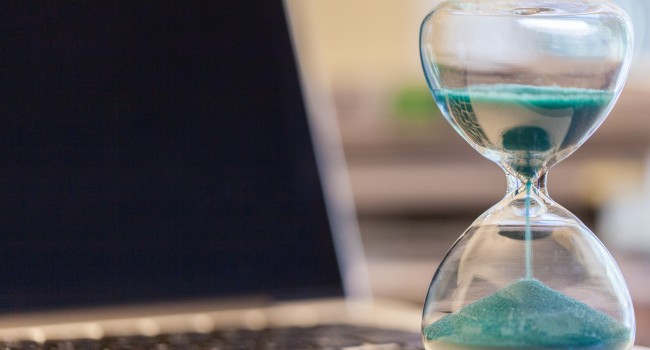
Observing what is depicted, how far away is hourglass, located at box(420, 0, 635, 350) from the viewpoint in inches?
18.6

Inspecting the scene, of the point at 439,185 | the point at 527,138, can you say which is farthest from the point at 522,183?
the point at 439,185

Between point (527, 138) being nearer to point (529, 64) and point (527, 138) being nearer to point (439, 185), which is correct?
point (529, 64)

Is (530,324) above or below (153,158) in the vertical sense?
below

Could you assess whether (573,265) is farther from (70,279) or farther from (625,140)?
(625,140)

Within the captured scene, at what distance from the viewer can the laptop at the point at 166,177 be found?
81cm

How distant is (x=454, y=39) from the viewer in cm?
48

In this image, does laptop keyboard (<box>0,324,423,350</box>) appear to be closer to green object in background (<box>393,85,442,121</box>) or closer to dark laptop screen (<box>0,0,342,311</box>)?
dark laptop screen (<box>0,0,342,311</box>)

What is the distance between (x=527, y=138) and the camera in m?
0.49

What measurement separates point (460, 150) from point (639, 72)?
0.84 m

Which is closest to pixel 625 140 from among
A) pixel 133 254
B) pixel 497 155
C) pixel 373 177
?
pixel 373 177

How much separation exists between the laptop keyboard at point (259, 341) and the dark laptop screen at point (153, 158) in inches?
5.8

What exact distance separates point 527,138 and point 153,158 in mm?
429

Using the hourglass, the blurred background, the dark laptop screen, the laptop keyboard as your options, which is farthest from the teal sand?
the blurred background

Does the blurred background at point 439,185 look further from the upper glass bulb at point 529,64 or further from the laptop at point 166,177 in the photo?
the upper glass bulb at point 529,64
